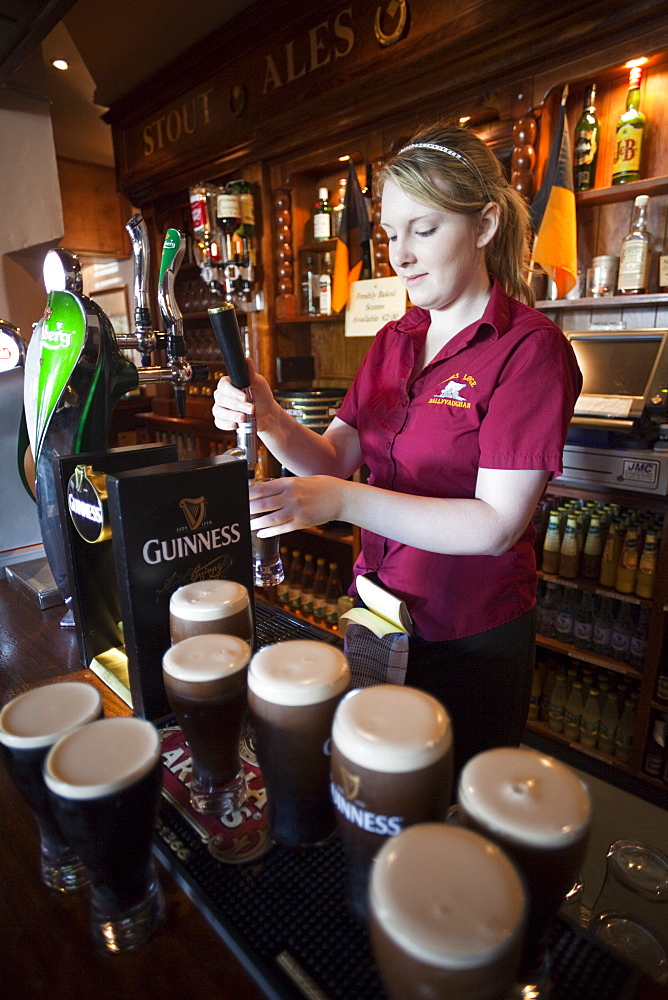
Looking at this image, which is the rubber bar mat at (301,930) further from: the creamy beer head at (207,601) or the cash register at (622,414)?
the cash register at (622,414)

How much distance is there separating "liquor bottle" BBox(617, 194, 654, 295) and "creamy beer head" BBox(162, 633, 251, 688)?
2.12 m

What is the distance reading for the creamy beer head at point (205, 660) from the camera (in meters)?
0.62

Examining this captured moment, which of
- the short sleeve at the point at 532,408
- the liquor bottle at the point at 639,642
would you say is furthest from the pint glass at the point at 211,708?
the liquor bottle at the point at 639,642

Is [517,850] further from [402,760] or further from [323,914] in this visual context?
[323,914]

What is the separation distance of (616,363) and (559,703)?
137 cm

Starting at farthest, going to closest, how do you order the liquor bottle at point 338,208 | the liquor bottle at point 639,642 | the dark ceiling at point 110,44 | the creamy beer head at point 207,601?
the liquor bottle at point 338,208
the dark ceiling at point 110,44
the liquor bottle at point 639,642
the creamy beer head at point 207,601

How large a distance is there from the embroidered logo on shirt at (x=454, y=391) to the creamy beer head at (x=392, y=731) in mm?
781

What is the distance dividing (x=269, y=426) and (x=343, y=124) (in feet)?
6.87

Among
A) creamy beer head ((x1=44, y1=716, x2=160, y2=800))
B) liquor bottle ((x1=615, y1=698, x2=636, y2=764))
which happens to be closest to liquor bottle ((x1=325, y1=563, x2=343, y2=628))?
liquor bottle ((x1=615, y1=698, x2=636, y2=764))

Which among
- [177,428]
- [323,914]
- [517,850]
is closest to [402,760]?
[517,850]

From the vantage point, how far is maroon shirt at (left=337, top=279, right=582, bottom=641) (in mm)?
1074

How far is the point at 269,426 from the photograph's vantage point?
1341 millimetres

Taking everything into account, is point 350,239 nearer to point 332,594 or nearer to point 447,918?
point 332,594

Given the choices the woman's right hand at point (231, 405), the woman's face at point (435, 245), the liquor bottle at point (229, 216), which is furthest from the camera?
the liquor bottle at point (229, 216)
